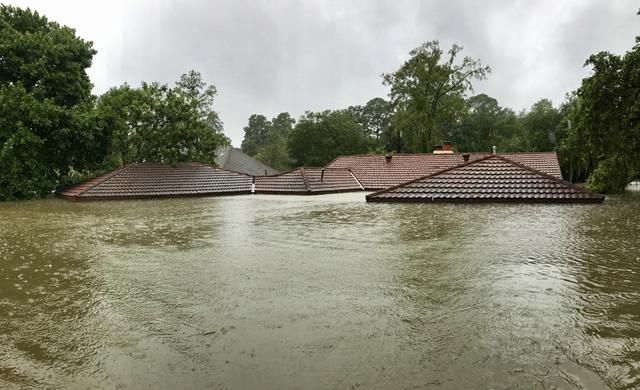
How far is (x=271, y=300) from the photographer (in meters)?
3.60

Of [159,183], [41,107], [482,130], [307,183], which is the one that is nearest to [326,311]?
[307,183]

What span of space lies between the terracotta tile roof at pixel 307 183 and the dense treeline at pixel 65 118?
4823mm

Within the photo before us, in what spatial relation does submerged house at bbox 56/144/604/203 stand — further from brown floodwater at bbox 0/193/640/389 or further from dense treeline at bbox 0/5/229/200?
brown floodwater at bbox 0/193/640/389

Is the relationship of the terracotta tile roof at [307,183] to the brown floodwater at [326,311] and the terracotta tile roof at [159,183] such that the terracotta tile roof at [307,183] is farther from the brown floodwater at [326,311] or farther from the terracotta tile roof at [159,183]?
the brown floodwater at [326,311]

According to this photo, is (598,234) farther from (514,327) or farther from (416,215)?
(514,327)

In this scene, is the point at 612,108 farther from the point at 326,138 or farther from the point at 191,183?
the point at 326,138

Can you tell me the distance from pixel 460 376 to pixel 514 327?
850 mm

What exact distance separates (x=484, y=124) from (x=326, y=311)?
170ft

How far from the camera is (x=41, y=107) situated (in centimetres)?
1555

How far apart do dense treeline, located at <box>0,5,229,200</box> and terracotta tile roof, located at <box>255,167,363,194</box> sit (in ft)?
15.8

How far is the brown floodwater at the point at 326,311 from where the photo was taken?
92.7 inches

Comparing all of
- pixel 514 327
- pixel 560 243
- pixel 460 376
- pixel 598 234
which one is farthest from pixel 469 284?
pixel 598 234

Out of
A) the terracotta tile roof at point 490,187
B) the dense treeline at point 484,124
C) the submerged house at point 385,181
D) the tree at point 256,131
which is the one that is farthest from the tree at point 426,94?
the tree at point 256,131

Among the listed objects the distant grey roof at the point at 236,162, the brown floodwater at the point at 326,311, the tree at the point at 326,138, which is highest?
the tree at the point at 326,138
